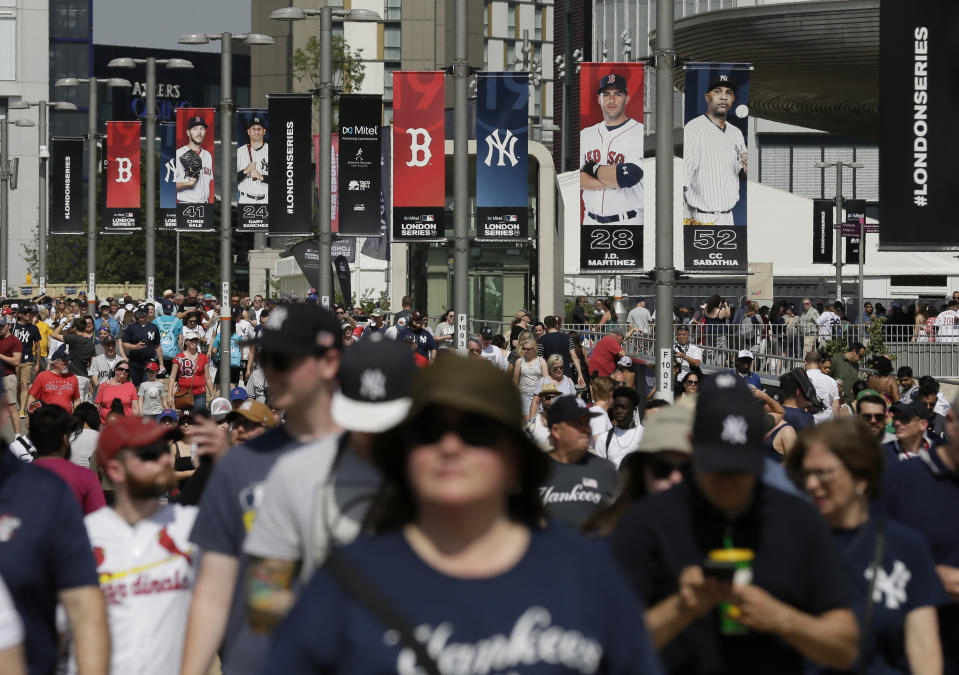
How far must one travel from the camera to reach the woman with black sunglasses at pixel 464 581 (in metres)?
2.84

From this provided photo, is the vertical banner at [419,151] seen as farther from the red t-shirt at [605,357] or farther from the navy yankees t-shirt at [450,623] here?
the navy yankees t-shirt at [450,623]

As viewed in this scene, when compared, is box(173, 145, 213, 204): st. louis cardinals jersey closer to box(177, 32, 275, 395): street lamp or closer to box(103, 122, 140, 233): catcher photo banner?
box(103, 122, 140, 233): catcher photo banner

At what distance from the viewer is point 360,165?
2619cm

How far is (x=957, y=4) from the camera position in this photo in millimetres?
16828

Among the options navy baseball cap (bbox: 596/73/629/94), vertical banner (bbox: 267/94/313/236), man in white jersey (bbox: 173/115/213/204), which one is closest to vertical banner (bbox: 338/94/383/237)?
vertical banner (bbox: 267/94/313/236)

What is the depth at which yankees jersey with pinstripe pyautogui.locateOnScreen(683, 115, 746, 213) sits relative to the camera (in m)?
17.2

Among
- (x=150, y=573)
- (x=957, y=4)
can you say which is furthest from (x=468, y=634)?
(x=957, y=4)

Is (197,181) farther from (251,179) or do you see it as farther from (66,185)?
(66,185)

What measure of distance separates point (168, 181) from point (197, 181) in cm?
225

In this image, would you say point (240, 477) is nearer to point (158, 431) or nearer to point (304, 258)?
point (158, 431)

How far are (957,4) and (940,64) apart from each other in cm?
61

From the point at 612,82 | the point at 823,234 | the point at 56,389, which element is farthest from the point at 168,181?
the point at 823,234

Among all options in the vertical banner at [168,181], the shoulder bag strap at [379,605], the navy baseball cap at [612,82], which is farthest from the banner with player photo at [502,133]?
the shoulder bag strap at [379,605]

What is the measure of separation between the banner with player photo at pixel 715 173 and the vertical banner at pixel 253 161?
13.0m
